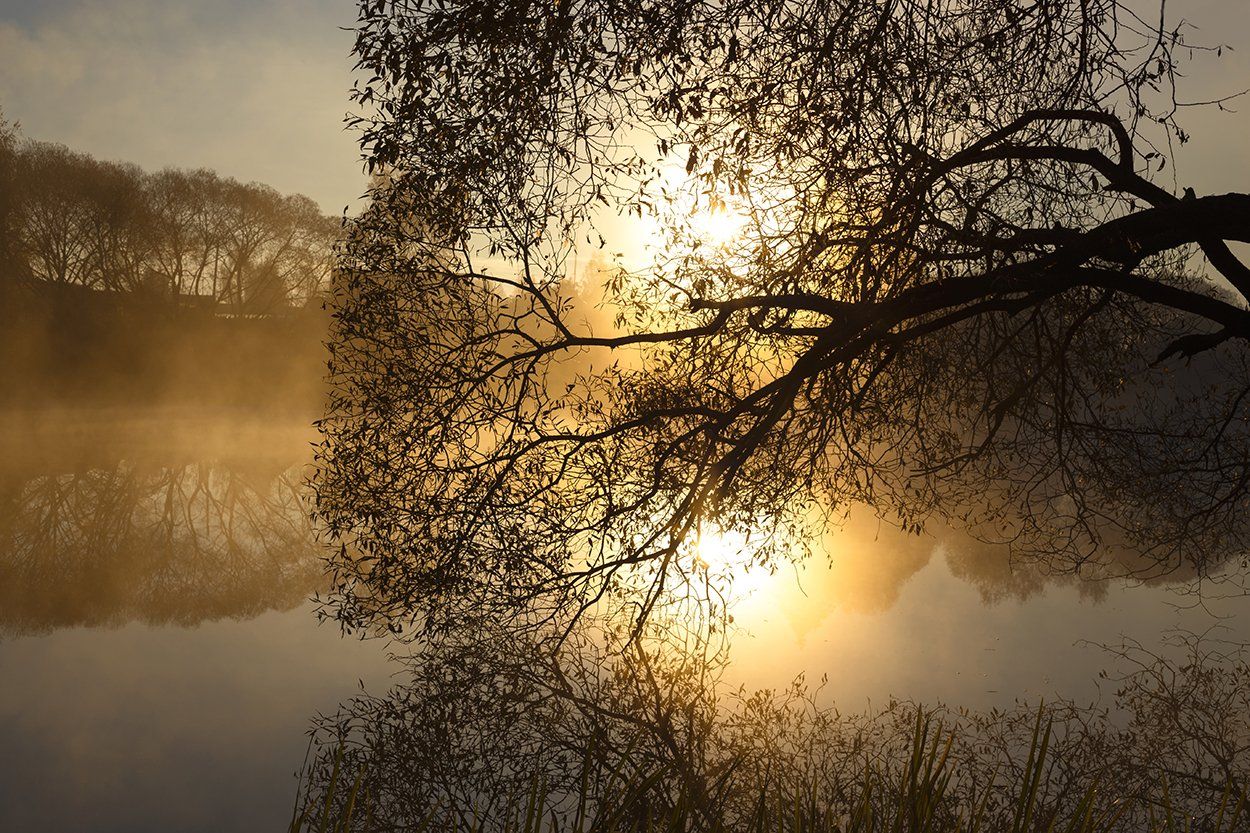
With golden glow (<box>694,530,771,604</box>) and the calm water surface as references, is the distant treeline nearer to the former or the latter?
the calm water surface

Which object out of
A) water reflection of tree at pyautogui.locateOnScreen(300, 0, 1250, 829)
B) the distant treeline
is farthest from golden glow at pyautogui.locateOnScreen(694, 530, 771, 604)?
the distant treeline

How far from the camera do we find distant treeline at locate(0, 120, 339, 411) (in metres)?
34.1

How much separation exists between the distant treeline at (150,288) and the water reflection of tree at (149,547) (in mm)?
11615

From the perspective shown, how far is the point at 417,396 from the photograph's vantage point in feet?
24.8

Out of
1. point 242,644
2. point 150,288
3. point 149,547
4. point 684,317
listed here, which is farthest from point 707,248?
point 150,288

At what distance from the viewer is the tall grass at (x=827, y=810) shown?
288 cm

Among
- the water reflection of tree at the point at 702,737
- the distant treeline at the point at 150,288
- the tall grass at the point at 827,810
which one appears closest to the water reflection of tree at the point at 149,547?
the water reflection of tree at the point at 702,737

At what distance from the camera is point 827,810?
320 cm

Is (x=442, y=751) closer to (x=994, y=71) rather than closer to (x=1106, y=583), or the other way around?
(x=994, y=71)

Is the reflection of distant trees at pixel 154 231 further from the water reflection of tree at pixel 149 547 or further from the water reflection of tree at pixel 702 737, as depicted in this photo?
the water reflection of tree at pixel 702 737

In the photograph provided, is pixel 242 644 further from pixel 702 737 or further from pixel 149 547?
pixel 149 547

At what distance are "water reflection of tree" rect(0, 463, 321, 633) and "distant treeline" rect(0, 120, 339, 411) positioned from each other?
38.1 feet

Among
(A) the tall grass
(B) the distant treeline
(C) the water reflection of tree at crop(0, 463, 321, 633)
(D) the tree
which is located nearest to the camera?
→ (A) the tall grass

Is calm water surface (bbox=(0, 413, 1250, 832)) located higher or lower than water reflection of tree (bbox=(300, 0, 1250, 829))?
lower
